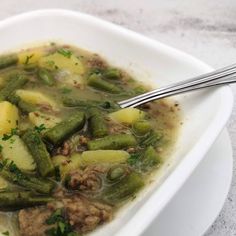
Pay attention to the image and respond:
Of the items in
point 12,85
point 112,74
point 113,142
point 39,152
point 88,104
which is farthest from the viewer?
point 112,74

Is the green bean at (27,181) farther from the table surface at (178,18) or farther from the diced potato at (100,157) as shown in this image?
the table surface at (178,18)

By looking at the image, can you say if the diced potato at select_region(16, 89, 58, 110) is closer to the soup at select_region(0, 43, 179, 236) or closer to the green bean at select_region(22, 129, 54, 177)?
the soup at select_region(0, 43, 179, 236)

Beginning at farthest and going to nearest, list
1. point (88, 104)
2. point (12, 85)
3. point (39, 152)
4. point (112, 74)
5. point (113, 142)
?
1. point (112, 74)
2. point (12, 85)
3. point (88, 104)
4. point (113, 142)
5. point (39, 152)

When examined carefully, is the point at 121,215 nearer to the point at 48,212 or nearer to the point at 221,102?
the point at 48,212

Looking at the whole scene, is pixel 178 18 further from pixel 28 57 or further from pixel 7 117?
pixel 7 117

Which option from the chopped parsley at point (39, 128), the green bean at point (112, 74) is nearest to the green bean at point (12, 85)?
the chopped parsley at point (39, 128)

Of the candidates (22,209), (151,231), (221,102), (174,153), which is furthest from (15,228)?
(221,102)

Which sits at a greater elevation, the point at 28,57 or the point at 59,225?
the point at 28,57

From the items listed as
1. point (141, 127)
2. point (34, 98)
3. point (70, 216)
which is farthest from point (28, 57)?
point (70, 216)
